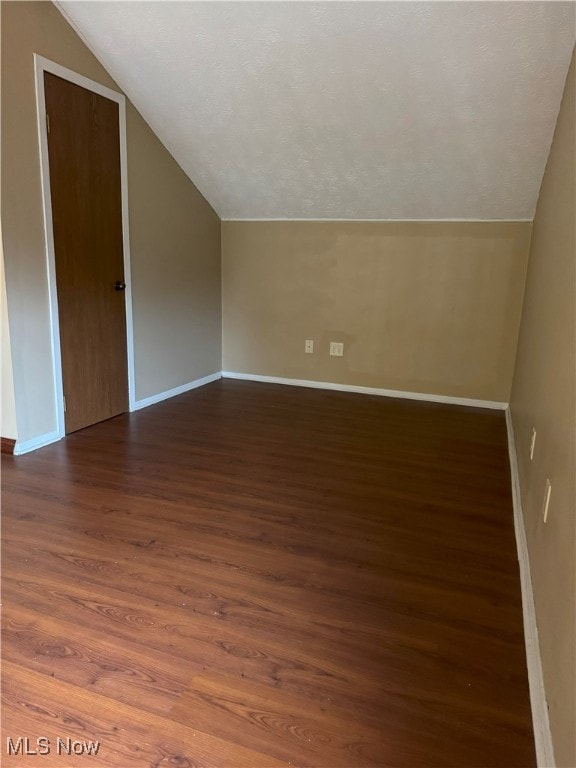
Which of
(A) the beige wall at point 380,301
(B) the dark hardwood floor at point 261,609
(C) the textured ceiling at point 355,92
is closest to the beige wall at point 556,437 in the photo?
(B) the dark hardwood floor at point 261,609

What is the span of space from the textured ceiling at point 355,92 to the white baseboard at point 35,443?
2.35 meters

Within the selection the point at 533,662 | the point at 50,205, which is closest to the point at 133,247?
the point at 50,205

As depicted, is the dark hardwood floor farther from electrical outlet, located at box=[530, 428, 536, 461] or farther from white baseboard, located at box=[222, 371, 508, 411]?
white baseboard, located at box=[222, 371, 508, 411]

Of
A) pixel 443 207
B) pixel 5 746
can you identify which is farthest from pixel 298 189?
pixel 5 746

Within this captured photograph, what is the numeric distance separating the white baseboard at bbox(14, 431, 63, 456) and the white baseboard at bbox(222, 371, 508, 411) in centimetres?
214

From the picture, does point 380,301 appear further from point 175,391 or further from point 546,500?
point 546,500

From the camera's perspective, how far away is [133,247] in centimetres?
368

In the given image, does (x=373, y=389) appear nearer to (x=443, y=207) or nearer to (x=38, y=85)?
(x=443, y=207)

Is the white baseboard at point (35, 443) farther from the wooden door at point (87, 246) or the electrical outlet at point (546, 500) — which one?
the electrical outlet at point (546, 500)

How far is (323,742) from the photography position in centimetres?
123

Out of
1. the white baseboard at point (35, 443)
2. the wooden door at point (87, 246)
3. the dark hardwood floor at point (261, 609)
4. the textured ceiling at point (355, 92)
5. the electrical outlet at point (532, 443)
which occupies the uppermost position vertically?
the textured ceiling at point (355, 92)

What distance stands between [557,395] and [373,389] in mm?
2955

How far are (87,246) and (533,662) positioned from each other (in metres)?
3.23

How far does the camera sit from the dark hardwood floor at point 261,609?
1249 mm
